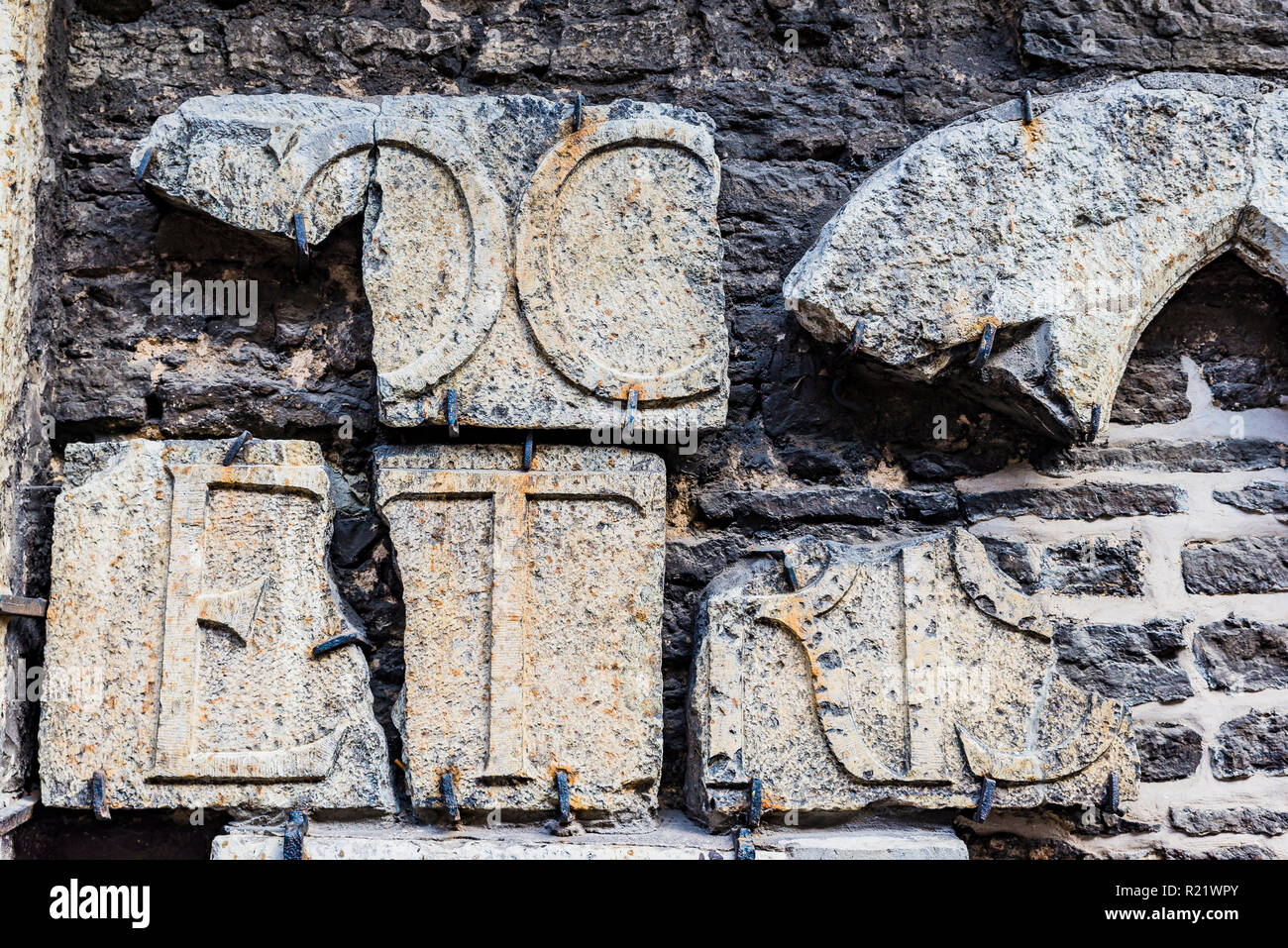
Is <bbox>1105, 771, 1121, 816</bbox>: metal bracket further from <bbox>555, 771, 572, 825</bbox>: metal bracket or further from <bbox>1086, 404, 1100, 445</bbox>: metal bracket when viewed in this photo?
<bbox>555, 771, 572, 825</bbox>: metal bracket

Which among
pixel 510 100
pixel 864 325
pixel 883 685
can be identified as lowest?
pixel 883 685

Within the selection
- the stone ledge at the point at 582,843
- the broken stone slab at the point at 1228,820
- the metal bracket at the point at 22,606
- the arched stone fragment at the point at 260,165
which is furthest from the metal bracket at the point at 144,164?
the broken stone slab at the point at 1228,820

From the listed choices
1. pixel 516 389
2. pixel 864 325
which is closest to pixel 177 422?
pixel 516 389

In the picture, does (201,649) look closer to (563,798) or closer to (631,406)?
(563,798)

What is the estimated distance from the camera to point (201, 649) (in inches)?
83.8

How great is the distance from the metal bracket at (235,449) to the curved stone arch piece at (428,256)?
0.30 metres

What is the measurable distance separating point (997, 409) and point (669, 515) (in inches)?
29.8

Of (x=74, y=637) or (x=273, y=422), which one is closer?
(x=74, y=637)

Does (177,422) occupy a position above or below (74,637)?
above

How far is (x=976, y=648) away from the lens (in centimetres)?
218

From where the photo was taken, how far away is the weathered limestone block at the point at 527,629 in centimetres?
212

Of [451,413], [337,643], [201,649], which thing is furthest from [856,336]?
[201,649]

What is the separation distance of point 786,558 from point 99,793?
142 cm

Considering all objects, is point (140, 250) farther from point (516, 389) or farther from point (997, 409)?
point (997, 409)
